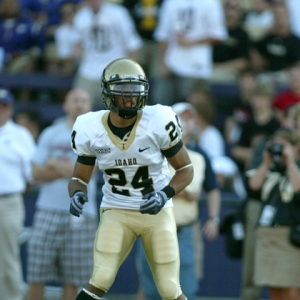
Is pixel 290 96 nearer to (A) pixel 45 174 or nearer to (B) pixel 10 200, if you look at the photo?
(A) pixel 45 174

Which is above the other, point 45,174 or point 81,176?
point 81,176

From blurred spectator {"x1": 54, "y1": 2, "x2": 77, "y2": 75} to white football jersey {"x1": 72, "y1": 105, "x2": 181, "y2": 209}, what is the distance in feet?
17.1

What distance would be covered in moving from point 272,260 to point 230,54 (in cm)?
413

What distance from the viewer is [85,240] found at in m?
7.38

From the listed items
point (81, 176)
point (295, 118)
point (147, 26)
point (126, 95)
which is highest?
point (126, 95)

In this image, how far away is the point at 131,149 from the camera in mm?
5293

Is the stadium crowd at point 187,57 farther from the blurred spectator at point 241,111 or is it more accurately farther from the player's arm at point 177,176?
the player's arm at point 177,176

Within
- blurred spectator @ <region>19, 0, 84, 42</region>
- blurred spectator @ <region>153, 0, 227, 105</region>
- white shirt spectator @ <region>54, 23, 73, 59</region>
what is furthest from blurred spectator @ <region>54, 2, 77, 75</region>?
blurred spectator @ <region>153, 0, 227, 105</region>

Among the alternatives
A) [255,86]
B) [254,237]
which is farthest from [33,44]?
[254,237]

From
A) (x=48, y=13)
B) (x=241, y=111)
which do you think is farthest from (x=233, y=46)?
(x=48, y=13)

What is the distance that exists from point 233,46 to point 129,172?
4.96 m

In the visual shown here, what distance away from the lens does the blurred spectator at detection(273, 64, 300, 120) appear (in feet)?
29.0

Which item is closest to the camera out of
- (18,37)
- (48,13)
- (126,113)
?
(126,113)

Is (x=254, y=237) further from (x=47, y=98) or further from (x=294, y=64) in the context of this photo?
(x=47, y=98)
